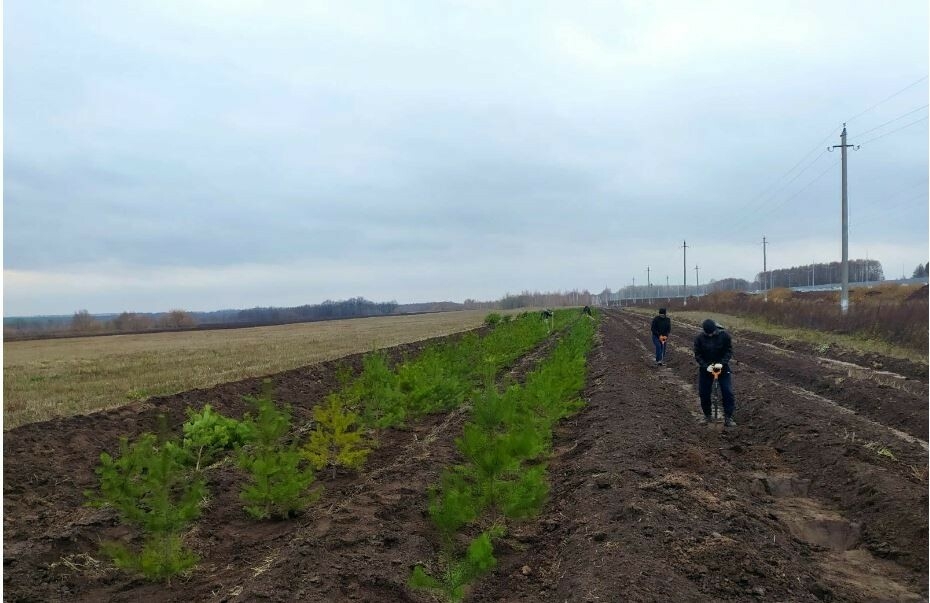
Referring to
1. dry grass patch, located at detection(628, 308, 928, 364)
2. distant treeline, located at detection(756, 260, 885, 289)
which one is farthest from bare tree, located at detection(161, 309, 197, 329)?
distant treeline, located at detection(756, 260, 885, 289)

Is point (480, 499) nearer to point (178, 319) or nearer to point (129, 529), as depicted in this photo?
point (129, 529)

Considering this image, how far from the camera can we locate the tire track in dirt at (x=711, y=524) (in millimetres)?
4859

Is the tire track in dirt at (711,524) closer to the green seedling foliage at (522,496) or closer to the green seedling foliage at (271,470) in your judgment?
the green seedling foliage at (522,496)

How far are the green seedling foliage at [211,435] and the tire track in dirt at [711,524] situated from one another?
16.2 feet

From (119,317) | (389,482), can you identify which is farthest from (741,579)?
(119,317)

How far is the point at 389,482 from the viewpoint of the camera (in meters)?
7.91

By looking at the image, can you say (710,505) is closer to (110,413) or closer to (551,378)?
(551,378)

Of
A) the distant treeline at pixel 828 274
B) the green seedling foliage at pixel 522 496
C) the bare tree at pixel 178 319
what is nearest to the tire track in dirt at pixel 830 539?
the green seedling foliage at pixel 522 496

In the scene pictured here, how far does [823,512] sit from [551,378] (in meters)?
5.04

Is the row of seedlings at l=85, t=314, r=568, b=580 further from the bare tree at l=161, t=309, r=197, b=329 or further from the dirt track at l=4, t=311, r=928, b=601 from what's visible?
the bare tree at l=161, t=309, r=197, b=329

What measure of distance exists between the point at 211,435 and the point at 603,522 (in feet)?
20.8

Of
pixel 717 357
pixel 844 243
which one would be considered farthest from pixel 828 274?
pixel 717 357

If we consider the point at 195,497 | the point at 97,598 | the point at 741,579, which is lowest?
the point at 97,598

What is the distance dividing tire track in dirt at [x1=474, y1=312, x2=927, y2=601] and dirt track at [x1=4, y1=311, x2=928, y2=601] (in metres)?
0.02
